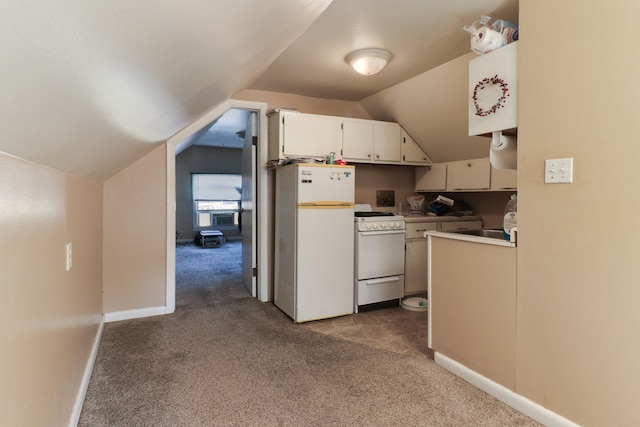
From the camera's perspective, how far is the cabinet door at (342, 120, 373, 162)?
3652 mm

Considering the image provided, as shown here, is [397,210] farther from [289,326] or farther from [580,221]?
[580,221]

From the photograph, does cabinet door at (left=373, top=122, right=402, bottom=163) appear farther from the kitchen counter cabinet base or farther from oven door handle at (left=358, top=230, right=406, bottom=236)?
the kitchen counter cabinet base

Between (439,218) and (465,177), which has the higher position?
(465,177)

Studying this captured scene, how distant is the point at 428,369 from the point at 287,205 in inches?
70.4

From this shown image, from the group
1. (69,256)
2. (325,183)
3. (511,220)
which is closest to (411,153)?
(325,183)

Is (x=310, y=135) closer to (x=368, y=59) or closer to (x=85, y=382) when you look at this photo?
(x=368, y=59)

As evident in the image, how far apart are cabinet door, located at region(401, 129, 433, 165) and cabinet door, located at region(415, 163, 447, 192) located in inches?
4.9

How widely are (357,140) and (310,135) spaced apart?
1.76 feet

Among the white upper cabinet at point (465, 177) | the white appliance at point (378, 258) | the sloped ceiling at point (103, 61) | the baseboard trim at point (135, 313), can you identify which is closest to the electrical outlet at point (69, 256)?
the sloped ceiling at point (103, 61)

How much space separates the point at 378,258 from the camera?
3.48 meters

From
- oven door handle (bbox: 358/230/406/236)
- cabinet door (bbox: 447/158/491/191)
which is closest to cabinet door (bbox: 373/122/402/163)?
cabinet door (bbox: 447/158/491/191)

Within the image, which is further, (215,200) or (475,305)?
(215,200)

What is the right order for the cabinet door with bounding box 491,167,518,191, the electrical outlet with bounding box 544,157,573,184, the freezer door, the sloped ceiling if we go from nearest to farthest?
1. the sloped ceiling
2. the electrical outlet with bounding box 544,157,573,184
3. the freezer door
4. the cabinet door with bounding box 491,167,518,191

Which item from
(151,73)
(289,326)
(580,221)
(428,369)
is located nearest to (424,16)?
(580,221)
